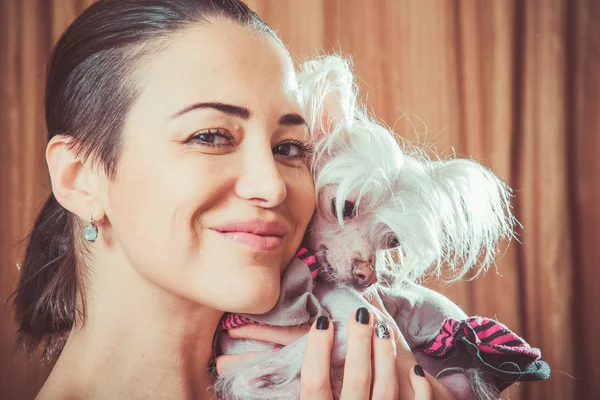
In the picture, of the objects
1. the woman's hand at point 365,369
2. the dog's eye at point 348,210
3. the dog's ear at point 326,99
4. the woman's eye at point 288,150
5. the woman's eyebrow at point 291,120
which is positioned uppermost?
the dog's ear at point 326,99

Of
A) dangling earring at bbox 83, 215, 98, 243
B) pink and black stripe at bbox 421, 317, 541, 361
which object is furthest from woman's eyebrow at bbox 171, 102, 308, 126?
pink and black stripe at bbox 421, 317, 541, 361

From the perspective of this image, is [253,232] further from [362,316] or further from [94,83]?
[94,83]

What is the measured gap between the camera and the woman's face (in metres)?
0.83

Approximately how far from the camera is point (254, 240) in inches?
33.7

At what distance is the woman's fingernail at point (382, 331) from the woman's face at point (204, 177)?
0.17 metres

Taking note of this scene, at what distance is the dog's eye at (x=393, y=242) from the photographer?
95cm

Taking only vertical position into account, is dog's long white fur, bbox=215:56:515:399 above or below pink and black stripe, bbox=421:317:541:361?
above

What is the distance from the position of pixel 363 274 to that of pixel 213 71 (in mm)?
389

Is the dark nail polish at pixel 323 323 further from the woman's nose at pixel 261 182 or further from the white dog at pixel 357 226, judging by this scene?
the woman's nose at pixel 261 182

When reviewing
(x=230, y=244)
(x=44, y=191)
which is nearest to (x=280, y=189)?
(x=230, y=244)

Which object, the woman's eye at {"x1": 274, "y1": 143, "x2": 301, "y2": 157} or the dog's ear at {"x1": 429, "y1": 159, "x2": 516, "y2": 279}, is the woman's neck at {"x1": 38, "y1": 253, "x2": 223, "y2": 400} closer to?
the woman's eye at {"x1": 274, "y1": 143, "x2": 301, "y2": 157}

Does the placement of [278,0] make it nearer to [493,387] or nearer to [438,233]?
[438,233]

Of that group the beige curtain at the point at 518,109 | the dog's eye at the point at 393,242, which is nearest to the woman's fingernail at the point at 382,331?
the dog's eye at the point at 393,242

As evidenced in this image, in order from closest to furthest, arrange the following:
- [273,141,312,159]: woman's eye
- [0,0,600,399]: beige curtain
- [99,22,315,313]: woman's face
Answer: [99,22,315,313]: woman's face < [273,141,312,159]: woman's eye < [0,0,600,399]: beige curtain
